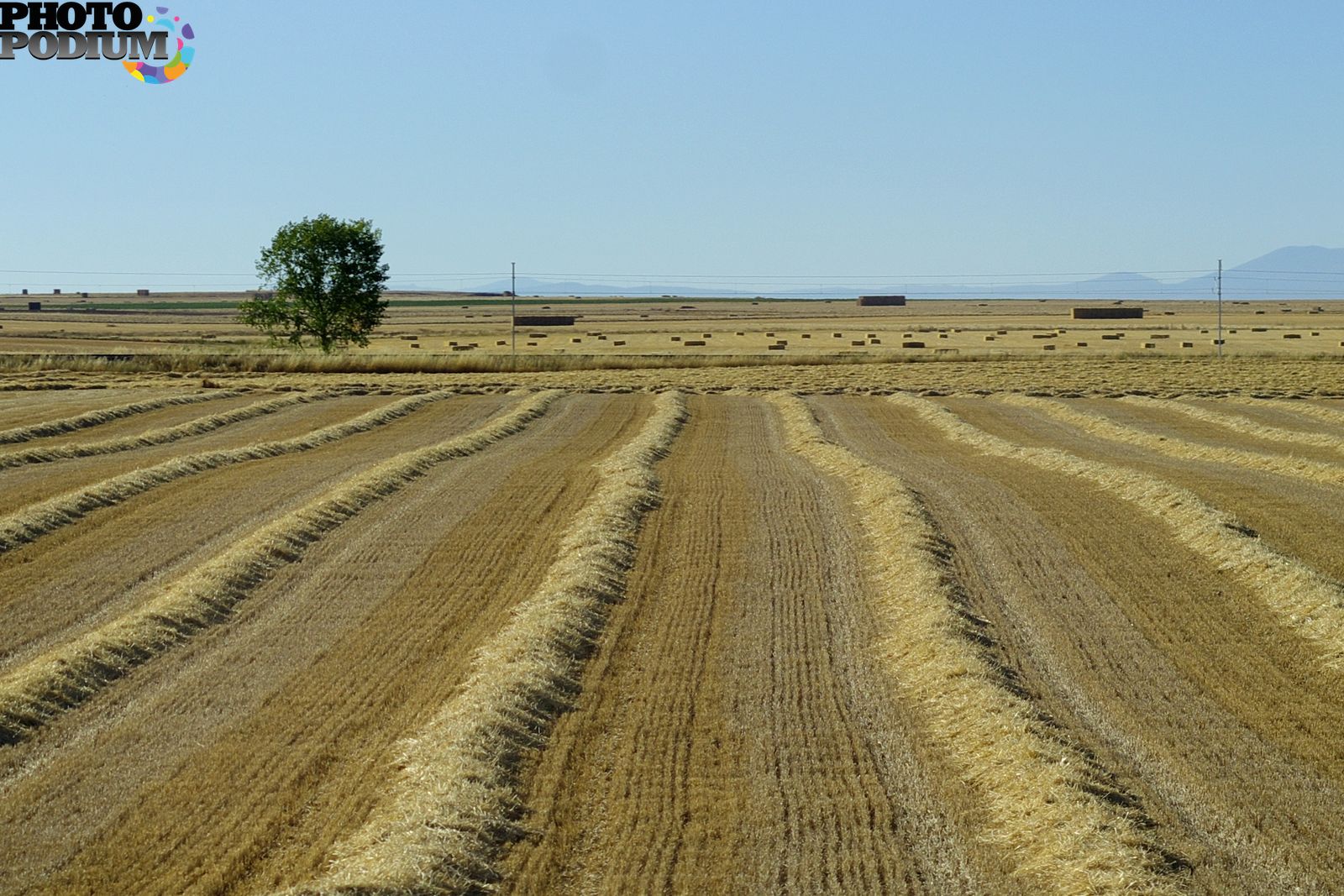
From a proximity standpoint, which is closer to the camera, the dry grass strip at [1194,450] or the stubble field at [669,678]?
the stubble field at [669,678]

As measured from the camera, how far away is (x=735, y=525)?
65.5 feet

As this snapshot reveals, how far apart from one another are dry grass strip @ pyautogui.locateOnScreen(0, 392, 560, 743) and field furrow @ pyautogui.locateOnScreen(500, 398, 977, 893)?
4214 millimetres

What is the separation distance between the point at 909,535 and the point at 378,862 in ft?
37.6

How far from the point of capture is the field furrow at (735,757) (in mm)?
8336

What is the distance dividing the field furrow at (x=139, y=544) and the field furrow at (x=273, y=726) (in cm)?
146

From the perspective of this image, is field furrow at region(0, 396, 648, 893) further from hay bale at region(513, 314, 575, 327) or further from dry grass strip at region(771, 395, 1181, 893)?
hay bale at region(513, 314, 575, 327)

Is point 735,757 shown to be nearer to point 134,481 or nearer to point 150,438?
point 134,481

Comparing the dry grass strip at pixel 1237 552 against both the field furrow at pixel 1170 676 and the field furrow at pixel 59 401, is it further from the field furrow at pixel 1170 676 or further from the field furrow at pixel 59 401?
the field furrow at pixel 59 401

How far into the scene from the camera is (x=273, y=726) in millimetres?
10883

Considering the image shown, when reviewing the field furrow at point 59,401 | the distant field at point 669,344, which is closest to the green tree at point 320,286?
the distant field at point 669,344

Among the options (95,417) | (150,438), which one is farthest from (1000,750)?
(95,417)

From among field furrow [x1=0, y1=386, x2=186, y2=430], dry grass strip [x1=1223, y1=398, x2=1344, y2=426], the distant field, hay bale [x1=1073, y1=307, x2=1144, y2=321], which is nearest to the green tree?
the distant field

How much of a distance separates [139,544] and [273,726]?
8.49 m

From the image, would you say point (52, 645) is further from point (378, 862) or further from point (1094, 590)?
point (1094, 590)
